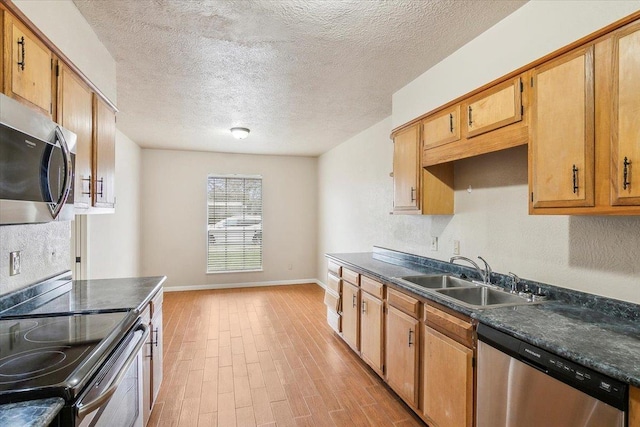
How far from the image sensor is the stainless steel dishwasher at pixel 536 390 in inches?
46.4

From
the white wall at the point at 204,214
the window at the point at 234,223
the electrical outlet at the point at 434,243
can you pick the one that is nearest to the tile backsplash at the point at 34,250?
the electrical outlet at the point at 434,243

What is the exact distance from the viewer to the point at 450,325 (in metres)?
1.96

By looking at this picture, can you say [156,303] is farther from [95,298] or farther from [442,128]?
[442,128]

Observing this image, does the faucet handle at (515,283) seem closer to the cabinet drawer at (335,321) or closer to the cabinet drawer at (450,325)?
the cabinet drawer at (450,325)

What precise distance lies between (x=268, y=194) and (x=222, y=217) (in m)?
1.01

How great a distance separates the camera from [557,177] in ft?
5.43

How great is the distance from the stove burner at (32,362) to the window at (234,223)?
17.2 feet

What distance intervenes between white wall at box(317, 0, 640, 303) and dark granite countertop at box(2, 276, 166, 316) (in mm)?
2443

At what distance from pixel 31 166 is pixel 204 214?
5.16 metres

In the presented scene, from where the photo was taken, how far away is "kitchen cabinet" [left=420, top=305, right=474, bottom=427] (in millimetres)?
1834

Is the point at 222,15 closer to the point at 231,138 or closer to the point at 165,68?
the point at 165,68

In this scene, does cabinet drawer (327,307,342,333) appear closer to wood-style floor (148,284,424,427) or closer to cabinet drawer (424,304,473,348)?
wood-style floor (148,284,424,427)

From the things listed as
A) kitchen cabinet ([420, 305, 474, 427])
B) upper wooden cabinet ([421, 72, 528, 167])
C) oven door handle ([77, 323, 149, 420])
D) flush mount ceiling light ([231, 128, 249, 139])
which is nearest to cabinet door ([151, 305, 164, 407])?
oven door handle ([77, 323, 149, 420])

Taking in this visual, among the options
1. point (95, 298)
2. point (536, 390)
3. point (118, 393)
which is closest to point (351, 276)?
point (536, 390)
